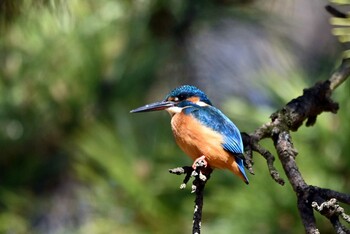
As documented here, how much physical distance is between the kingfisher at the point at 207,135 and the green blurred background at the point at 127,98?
46 centimetres

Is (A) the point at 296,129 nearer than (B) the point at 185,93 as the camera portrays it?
Yes

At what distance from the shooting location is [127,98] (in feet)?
8.25

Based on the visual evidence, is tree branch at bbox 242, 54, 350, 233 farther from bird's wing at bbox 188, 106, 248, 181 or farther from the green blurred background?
the green blurred background

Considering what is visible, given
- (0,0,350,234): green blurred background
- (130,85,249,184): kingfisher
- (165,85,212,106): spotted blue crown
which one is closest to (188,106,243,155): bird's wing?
(130,85,249,184): kingfisher

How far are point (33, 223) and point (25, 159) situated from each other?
248mm

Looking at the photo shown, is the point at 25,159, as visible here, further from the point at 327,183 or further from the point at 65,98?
the point at 327,183

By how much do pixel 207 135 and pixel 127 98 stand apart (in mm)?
1027

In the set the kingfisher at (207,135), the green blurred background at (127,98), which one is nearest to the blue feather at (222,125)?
the kingfisher at (207,135)

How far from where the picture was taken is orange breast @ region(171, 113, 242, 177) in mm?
1431

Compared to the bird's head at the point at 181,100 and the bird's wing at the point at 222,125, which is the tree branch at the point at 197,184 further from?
the bird's head at the point at 181,100

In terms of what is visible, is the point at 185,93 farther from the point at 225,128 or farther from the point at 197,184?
the point at 197,184

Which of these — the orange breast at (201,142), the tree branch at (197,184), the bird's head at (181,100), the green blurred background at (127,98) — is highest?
the green blurred background at (127,98)

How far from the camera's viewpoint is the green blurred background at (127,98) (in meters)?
2.20

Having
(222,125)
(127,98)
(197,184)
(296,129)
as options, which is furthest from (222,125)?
(127,98)
